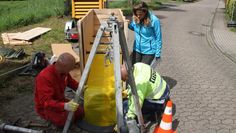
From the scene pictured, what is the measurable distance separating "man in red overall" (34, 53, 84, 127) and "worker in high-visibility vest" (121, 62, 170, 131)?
89 centimetres

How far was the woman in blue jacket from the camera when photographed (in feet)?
21.9

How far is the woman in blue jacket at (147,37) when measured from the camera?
6.66m

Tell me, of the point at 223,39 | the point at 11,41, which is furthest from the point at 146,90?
the point at 223,39

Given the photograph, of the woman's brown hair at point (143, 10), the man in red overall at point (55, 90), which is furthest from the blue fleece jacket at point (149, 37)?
the man in red overall at point (55, 90)

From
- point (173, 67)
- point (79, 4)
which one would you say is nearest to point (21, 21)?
point (79, 4)

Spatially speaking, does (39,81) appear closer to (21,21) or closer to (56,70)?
(56,70)

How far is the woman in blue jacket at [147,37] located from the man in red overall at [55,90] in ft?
6.57

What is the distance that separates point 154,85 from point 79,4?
977 centimetres

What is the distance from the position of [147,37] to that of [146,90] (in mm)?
1648

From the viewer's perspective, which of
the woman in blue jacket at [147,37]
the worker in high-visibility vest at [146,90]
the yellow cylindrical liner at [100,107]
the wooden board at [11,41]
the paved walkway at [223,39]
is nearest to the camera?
the worker in high-visibility vest at [146,90]

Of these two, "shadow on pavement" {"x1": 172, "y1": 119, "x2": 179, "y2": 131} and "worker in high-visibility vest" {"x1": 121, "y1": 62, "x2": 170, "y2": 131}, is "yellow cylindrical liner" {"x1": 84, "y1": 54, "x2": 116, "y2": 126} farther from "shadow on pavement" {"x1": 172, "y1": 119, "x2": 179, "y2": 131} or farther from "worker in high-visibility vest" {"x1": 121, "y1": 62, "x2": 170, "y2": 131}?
"shadow on pavement" {"x1": 172, "y1": 119, "x2": 179, "y2": 131}

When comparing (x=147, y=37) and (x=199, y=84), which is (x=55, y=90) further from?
(x=199, y=84)

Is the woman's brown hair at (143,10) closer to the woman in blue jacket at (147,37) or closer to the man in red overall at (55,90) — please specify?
the woman in blue jacket at (147,37)

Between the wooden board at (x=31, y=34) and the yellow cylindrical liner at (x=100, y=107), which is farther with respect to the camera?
the wooden board at (x=31, y=34)
